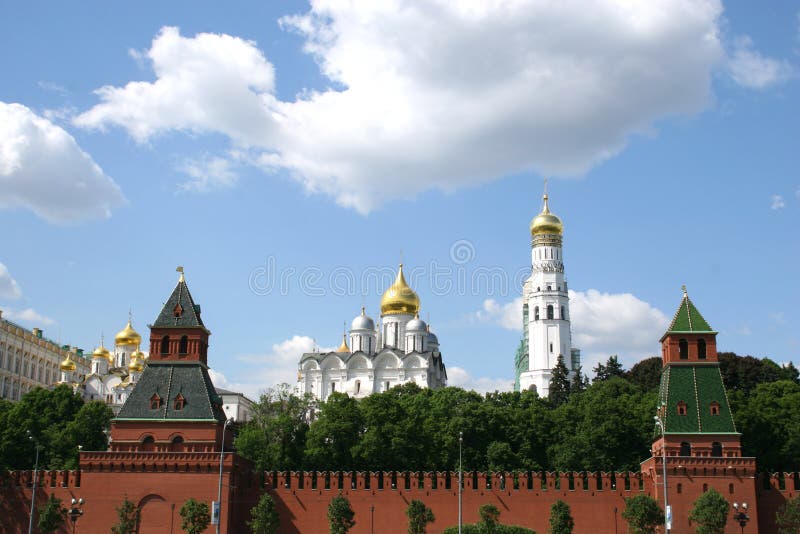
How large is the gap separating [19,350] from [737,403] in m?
73.3

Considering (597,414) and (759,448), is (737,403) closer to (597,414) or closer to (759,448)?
(759,448)

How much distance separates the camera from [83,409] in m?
59.9

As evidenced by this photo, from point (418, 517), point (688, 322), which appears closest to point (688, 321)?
point (688, 322)

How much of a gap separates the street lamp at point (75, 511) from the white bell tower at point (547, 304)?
67.0 metres

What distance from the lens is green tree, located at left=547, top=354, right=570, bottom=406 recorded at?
88750 millimetres

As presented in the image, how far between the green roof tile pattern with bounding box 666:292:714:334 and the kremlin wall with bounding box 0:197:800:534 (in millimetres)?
50

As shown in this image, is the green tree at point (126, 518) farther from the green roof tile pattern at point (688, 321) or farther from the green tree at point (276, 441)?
the green roof tile pattern at point (688, 321)

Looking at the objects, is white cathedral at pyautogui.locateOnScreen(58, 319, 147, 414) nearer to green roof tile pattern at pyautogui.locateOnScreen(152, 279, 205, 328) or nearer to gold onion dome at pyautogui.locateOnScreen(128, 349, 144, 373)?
gold onion dome at pyautogui.locateOnScreen(128, 349, 144, 373)

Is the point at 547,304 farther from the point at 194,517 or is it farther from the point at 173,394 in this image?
the point at 194,517

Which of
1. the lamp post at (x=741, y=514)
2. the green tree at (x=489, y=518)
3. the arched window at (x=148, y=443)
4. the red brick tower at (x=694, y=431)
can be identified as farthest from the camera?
the arched window at (x=148, y=443)

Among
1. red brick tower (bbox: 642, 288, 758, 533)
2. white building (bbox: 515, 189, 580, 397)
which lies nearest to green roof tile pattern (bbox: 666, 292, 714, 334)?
red brick tower (bbox: 642, 288, 758, 533)

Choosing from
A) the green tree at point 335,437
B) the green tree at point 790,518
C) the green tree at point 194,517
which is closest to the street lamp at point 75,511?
the green tree at point 194,517

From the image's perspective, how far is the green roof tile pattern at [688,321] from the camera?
163 feet

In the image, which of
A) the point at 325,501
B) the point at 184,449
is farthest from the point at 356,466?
the point at 184,449
